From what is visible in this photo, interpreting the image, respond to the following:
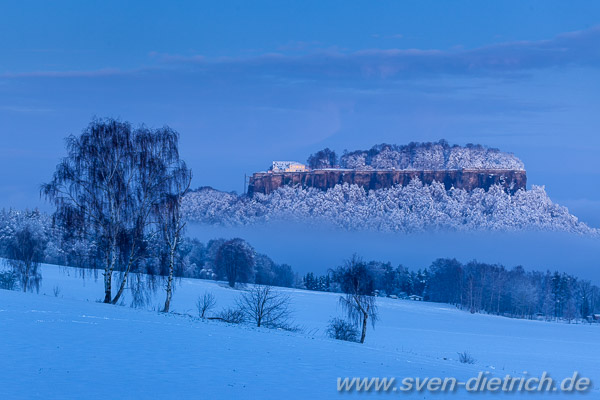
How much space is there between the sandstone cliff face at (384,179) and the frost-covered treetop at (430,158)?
164 centimetres

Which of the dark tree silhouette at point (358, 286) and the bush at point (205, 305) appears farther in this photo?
the dark tree silhouette at point (358, 286)

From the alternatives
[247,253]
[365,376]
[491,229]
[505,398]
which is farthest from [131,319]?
[491,229]

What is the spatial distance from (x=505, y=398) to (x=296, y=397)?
5714mm

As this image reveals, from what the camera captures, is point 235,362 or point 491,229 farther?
point 491,229

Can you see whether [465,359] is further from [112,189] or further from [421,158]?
[421,158]

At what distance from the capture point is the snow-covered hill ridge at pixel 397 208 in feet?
453

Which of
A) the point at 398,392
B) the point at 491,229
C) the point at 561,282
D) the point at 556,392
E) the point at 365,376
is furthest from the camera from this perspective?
the point at 491,229

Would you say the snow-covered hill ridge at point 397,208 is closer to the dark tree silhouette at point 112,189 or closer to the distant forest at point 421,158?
the distant forest at point 421,158

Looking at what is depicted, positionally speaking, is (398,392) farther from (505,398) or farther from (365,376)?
(505,398)

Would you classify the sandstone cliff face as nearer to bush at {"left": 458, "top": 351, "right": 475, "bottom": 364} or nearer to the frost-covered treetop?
the frost-covered treetop

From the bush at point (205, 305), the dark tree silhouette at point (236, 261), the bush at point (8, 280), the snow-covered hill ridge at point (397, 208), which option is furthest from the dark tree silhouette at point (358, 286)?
the snow-covered hill ridge at point (397, 208)

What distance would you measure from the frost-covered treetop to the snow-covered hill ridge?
5.66 meters

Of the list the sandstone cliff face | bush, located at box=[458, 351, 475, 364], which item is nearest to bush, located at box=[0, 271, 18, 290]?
bush, located at box=[458, 351, 475, 364]

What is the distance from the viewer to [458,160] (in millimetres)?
145625
